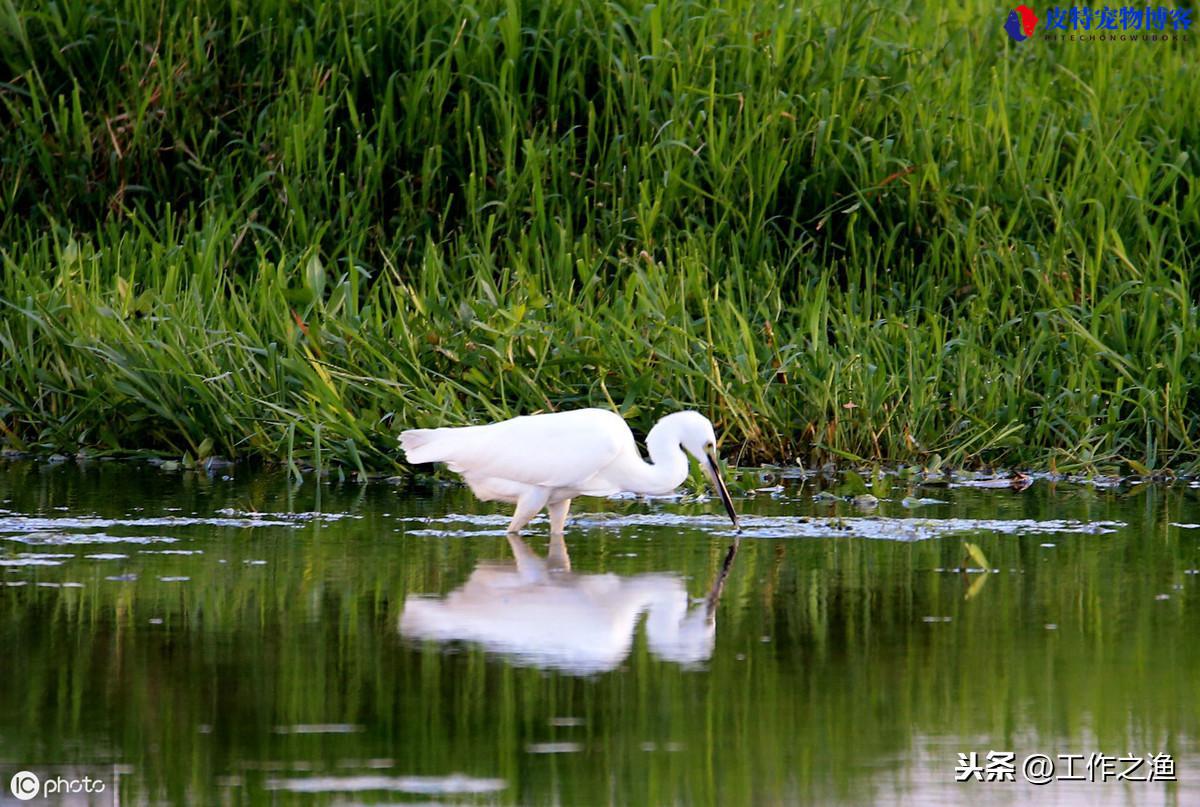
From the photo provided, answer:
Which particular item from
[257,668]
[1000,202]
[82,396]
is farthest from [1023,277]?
[257,668]

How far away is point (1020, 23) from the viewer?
44.4ft

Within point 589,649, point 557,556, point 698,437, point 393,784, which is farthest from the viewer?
point 698,437

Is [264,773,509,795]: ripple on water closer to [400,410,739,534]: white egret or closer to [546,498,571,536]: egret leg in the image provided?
[400,410,739,534]: white egret

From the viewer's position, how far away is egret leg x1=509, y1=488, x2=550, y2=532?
733 cm

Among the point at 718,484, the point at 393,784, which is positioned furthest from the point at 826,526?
the point at 393,784

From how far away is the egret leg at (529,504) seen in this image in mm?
7328

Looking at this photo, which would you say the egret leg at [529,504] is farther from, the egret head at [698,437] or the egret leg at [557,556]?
the egret head at [698,437]

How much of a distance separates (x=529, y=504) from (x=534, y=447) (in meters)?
0.22

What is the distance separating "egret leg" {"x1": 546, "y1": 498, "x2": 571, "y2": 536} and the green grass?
3.86ft

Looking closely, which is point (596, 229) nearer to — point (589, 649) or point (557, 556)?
point (557, 556)

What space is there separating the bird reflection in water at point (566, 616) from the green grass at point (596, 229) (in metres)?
2.29

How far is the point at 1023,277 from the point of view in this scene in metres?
10.7

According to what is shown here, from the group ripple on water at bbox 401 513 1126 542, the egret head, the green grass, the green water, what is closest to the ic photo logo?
the green water

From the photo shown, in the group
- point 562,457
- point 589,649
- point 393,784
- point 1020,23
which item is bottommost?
point 393,784
